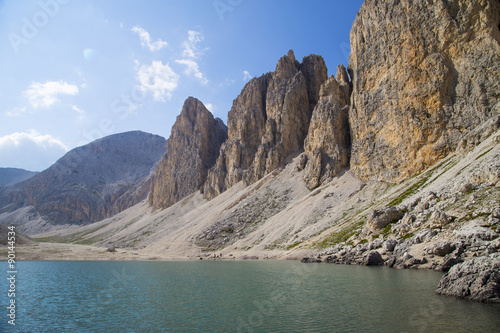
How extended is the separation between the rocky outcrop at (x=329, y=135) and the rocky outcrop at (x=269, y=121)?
787 inches

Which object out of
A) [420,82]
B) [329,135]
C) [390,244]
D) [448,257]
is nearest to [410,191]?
[390,244]

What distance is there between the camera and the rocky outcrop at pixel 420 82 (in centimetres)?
8869

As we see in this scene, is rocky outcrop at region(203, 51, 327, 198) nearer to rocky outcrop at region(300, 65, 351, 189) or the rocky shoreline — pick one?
rocky outcrop at region(300, 65, 351, 189)

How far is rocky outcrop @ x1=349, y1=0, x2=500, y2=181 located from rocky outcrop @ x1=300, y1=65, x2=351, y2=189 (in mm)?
6876

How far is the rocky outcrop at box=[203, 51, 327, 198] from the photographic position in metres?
160

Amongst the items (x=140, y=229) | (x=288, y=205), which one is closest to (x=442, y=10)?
(x=288, y=205)

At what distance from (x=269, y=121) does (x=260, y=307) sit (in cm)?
14493

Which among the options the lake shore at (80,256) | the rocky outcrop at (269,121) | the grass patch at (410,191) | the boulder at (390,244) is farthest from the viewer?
the rocky outcrop at (269,121)

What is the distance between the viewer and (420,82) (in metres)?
101

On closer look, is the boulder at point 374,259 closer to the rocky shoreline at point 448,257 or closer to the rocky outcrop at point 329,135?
the rocky shoreline at point 448,257

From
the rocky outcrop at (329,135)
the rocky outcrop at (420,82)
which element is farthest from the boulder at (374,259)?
the rocky outcrop at (329,135)

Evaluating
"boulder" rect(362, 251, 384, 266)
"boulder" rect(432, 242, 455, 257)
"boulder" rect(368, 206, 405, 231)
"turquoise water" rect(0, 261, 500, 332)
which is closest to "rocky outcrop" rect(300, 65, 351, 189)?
"boulder" rect(368, 206, 405, 231)

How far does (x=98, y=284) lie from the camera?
149ft

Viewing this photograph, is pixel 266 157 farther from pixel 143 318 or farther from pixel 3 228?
pixel 143 318
